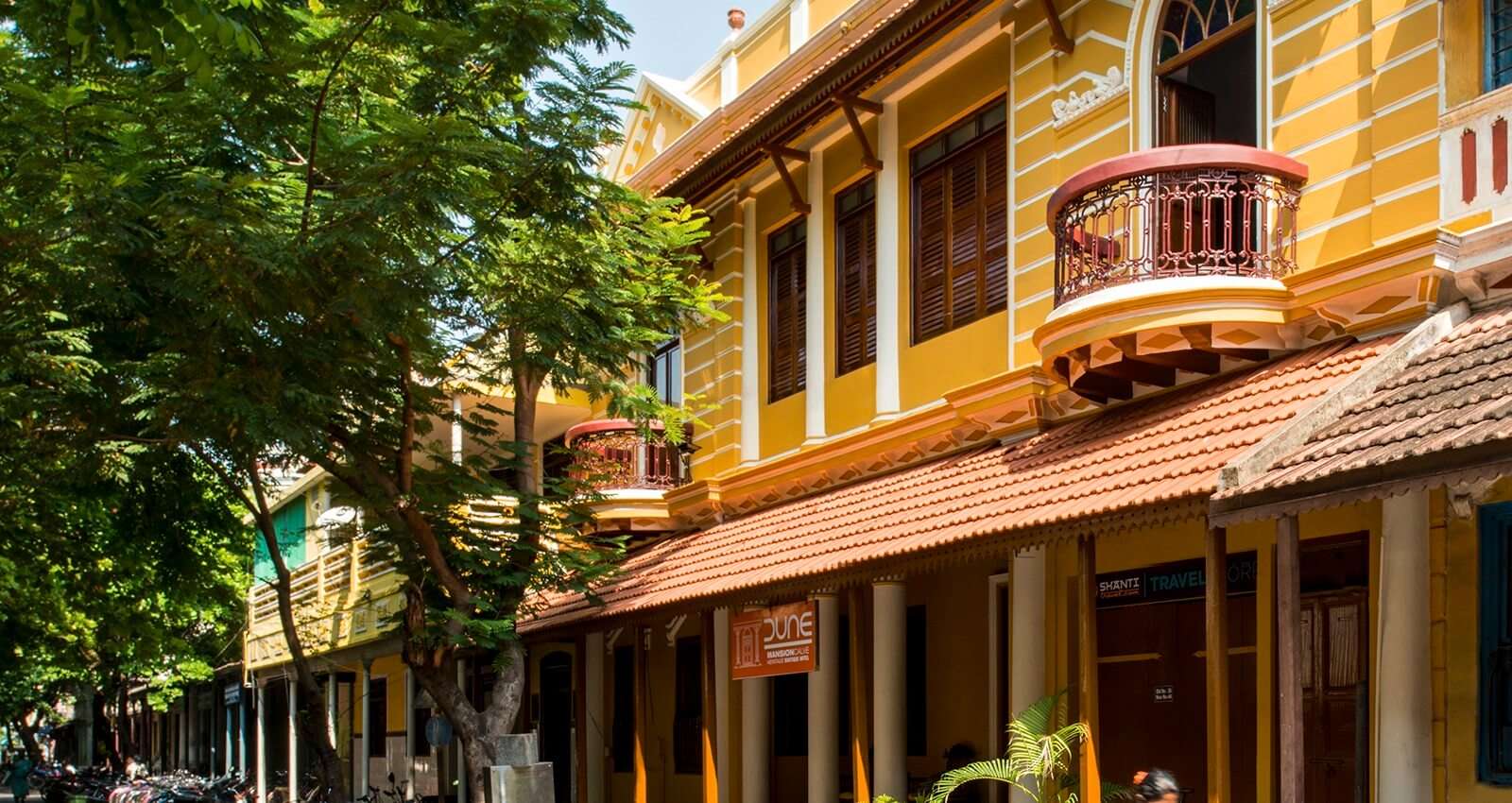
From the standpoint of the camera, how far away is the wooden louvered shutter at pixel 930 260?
14.8m

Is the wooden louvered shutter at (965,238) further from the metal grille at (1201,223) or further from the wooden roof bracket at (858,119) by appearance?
the metal grille at (1201,223)

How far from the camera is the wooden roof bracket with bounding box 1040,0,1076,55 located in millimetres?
13070

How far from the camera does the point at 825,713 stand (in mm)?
15953

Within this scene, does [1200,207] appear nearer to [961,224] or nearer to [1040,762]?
[1040,762]

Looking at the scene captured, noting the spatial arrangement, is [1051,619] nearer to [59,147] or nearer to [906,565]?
[906,565]

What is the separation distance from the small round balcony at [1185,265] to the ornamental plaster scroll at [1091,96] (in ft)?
5.21

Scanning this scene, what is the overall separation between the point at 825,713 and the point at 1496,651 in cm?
790

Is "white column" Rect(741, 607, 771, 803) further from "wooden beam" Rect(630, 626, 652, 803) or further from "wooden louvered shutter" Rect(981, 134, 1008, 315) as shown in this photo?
"wooden louvered shutter" Rect(981, 134, 1008, 315)

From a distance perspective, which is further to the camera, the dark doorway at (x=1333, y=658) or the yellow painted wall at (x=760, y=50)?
the yellow painted wall at (x=760, y=50)

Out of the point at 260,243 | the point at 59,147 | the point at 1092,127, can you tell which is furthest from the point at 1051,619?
the point at 59,147

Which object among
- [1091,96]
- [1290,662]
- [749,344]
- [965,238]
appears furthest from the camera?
[749,344]

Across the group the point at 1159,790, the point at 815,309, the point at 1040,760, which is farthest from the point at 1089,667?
the point at 815,309

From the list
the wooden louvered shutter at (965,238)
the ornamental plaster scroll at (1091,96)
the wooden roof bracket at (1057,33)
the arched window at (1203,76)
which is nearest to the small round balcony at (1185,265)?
the arched window at (1203,76)

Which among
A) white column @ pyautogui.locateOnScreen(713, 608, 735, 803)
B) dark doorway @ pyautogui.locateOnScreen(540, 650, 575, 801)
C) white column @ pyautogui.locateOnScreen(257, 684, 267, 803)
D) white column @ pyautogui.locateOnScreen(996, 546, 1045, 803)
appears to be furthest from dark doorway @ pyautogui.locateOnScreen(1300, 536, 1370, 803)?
white column @ pyautogui.locateOnScreen(257, 684, 267, 803)
